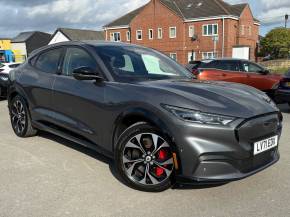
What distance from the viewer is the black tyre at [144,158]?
12.0 feet

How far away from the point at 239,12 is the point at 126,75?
147ft

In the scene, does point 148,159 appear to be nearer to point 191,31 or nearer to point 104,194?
point 104,194

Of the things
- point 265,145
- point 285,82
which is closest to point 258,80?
point 285,82

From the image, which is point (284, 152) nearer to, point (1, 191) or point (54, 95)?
point (54, 95)

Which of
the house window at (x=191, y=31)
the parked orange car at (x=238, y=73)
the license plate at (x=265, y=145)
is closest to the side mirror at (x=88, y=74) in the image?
the license plate at (x=265, y=145)

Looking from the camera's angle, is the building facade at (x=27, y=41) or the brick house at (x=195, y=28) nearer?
the brick house at (x=195, y=28)

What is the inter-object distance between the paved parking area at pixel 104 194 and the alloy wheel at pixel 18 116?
3.80ft

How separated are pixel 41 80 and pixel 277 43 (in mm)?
44485

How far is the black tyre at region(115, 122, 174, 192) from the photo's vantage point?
3645 millimetres

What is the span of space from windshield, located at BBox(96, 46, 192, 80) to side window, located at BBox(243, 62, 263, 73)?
6.95m

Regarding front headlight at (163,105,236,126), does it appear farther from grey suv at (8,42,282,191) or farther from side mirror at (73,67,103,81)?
side mirror at (73,67,103,81)

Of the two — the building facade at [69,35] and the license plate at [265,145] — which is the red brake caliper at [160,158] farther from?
the building facade at [69,35]

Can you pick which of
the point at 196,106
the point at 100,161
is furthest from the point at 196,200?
the point at 100,161

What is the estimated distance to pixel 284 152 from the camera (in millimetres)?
5277
